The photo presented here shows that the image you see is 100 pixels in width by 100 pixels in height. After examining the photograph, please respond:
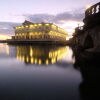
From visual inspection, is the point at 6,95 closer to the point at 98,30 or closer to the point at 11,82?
the point at 11,82

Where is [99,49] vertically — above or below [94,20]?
below

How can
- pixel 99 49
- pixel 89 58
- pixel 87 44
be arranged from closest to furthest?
pixel 99 49
pixel 89 58
pixel 87 44

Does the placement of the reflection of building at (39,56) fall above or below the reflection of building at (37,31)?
below

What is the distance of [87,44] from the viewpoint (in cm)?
2873

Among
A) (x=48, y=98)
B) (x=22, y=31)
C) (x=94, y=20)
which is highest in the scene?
(x=22, y=31)

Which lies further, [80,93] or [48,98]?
[80,93]

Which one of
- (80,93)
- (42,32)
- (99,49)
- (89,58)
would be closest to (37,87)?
(80,93)

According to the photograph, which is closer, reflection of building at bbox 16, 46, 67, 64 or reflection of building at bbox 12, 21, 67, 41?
reflection of building at bbox 16, 46, 67, 64

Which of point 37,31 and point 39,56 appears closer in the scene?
point 39,56

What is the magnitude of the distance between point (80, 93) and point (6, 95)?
4.62 meters

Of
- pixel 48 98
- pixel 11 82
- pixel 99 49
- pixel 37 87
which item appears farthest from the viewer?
pixel 99 49

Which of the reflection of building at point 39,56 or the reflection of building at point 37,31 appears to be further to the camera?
the reflection of building at point 37,31

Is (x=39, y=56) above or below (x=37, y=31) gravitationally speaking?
below

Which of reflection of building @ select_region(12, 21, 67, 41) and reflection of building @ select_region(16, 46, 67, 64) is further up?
reflection of building @ select_region(12, 21, 67, 41)
